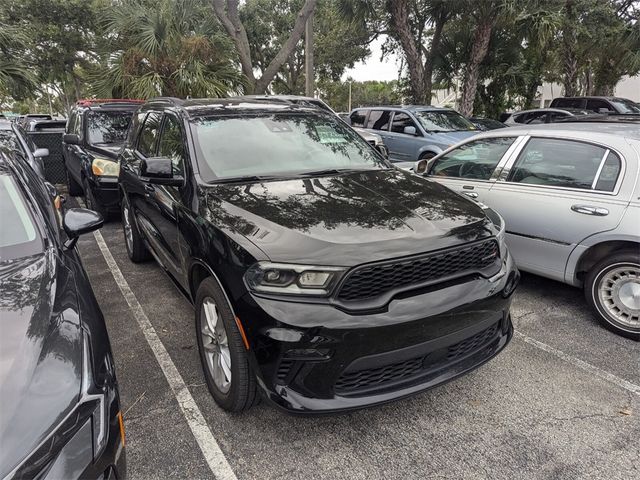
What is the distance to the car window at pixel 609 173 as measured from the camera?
3.56 metres

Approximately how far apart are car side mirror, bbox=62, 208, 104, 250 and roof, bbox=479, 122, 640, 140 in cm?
380

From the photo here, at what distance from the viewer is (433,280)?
2379mm

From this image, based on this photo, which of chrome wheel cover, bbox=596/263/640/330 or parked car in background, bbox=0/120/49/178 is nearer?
chrome wheel cover, bbox=596/263/640/330

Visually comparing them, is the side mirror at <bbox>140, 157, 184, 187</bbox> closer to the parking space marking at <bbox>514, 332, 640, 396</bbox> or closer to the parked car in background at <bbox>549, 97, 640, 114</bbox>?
the parking space marking at <bbox>514, 332, 640, 396</bbox>

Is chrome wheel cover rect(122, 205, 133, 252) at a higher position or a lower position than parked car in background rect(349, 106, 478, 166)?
lower

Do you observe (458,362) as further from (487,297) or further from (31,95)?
(31,95)

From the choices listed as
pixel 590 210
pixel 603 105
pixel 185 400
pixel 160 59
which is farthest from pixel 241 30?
pixel 185 400

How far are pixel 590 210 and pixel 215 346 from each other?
3.06 meters

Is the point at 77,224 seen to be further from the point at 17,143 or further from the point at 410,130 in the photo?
the point at 410,130

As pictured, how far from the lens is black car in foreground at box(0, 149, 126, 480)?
55.1 inches

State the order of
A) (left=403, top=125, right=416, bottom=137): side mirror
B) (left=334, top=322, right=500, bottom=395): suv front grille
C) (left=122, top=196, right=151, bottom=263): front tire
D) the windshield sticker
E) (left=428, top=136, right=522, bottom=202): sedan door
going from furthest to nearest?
(left=403, top=125, right=416, bottom=137): side mirror < (left=122, top=196, right=151, bottom=263): front tire < (left=428, top=136, right=522, bottom=202): sedan door < the windshield sticker < (left=334, top=322, right=500, bottom=395): suv front grille

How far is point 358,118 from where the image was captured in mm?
11227

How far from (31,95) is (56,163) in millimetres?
1948

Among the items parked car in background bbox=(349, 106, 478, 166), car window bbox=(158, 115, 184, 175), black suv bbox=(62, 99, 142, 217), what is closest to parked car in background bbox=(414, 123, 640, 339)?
car window bbox=(158, 115, 184, 175)
